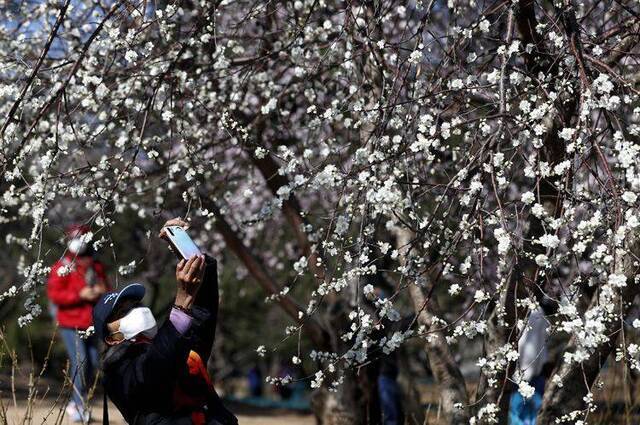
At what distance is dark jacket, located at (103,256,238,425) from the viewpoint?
12.0 feet

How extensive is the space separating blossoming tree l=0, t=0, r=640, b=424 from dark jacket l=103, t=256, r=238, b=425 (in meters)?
0.79

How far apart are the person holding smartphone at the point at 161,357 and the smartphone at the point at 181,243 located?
0.03 meters

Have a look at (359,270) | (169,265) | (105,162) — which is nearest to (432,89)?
(359,270)

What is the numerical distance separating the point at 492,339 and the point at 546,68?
1.41 meters

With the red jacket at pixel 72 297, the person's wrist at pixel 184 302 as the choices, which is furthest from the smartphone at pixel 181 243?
the red jacket at pixel 72 297

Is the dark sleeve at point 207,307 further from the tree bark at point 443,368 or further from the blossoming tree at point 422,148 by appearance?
the tree bark at point 443,368

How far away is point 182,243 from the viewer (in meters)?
3.98

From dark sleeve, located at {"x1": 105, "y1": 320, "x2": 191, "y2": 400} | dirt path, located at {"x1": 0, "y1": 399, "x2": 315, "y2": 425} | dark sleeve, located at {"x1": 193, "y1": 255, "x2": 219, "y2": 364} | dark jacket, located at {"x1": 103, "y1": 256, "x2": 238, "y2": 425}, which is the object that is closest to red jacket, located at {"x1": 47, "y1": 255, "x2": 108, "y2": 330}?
dirt path, located at {"x1": 0, "y1": 399, "x2": 315, "y2": 425}

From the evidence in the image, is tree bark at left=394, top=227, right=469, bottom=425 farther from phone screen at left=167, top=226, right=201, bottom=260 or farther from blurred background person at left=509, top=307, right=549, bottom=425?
phone screen at left=167, top=226, right=201, bottom=260

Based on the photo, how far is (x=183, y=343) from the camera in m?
3.67

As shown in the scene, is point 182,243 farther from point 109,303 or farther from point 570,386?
point 570,386

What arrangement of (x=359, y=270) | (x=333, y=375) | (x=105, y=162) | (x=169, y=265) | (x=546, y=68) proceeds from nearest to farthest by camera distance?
(x=359, y=270) < (x=546, y=68) < (x=105, y=162) < (x=333, y=375) < (x=169, y=265)

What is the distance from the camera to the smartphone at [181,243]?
393 cm

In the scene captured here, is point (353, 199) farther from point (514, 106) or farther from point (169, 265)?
point (169, 265)
